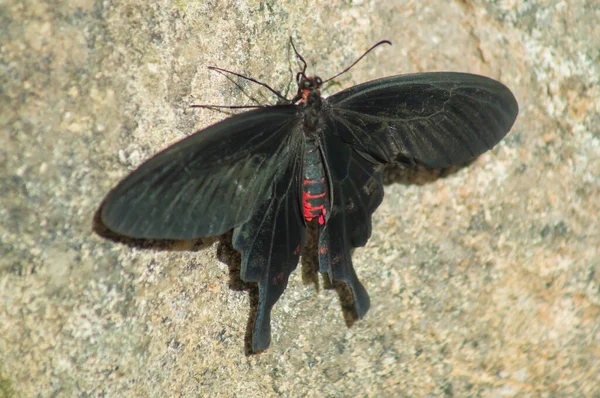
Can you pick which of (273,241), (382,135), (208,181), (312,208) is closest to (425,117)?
(382,135)

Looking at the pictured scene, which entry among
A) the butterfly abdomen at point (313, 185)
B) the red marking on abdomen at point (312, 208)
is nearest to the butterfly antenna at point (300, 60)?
the butterfly abdomen at point (313, 185)

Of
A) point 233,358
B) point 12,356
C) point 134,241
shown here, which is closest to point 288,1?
point 134,241

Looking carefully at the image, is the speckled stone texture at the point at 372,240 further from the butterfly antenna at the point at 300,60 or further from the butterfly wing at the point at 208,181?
the butterfly wing at the point at 208,181

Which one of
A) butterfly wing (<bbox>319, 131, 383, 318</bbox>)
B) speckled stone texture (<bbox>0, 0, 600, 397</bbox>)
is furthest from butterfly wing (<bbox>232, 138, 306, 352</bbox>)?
speckled stone texture (<bbox>0, 0, 600, 397</bbox>)

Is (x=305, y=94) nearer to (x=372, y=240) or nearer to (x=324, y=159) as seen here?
(x=324, y=159)

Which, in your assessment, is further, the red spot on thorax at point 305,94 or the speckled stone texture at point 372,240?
the red spot on thorax at point 305,94

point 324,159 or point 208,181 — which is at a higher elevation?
point 324,159

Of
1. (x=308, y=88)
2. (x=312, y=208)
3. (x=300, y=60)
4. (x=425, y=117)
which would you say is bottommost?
(x=312, y=208)

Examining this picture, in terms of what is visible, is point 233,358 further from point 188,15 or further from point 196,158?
point 188,15
